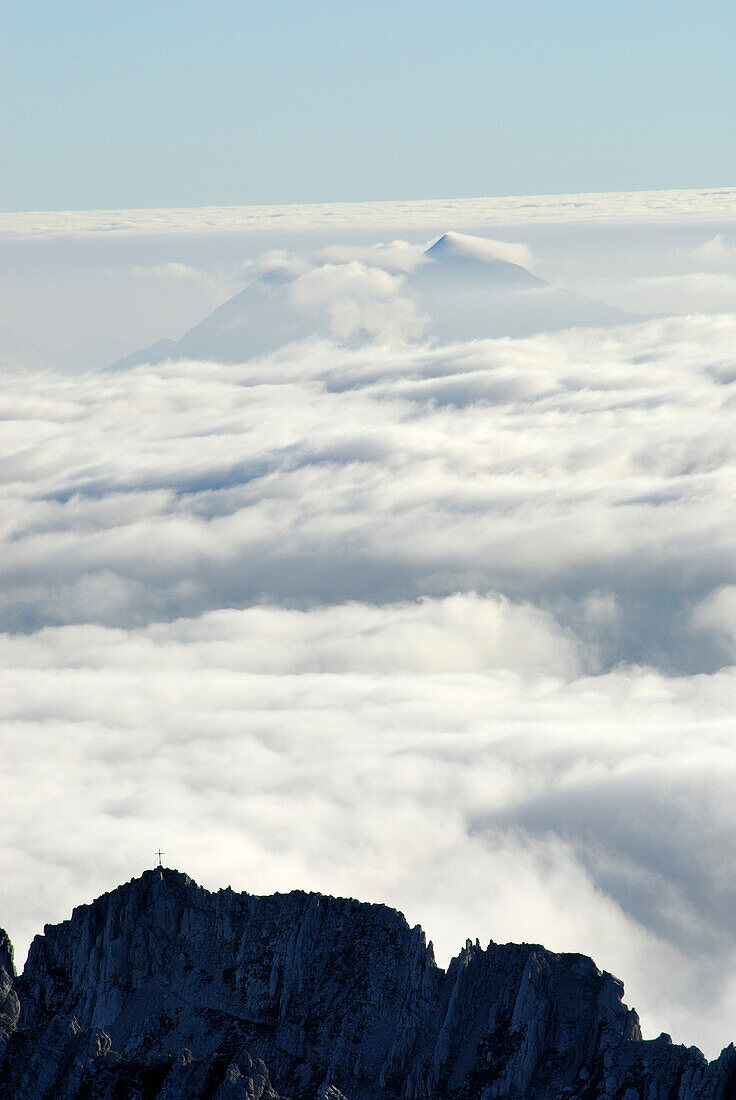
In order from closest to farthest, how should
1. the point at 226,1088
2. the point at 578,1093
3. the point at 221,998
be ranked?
the point at 226,1088, the point at 578,1093, the point at 221,998

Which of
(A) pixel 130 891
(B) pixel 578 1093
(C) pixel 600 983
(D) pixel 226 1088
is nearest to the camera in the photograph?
(D) pixel 226 1088

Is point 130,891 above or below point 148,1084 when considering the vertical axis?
above

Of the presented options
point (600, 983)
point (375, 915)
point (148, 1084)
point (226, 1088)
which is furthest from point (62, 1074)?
point (600, 983)

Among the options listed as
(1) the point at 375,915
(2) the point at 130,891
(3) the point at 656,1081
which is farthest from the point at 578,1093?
(2) the point at 130,891

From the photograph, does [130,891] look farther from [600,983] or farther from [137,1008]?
[600,983]

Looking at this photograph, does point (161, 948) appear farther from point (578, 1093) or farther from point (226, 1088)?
point (578, 1093)

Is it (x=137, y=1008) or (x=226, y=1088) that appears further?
(x=137, y=1008)
